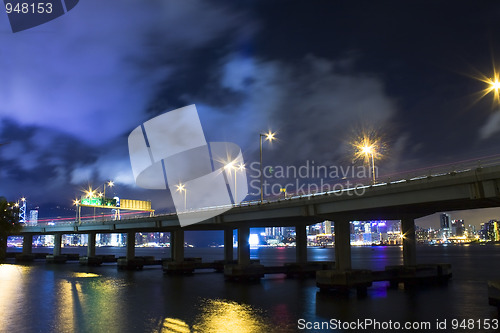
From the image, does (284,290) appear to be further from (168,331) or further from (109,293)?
(168,331)

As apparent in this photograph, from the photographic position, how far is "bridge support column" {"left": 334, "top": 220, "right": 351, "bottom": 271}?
54125 millimetres

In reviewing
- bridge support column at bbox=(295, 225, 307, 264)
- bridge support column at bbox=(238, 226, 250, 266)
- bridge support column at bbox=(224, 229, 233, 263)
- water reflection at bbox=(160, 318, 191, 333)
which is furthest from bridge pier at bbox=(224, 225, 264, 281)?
water reflection at bbox=(160, 318, 191, 333)

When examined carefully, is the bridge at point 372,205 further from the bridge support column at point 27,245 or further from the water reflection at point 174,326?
the bridge support column at point 27,245

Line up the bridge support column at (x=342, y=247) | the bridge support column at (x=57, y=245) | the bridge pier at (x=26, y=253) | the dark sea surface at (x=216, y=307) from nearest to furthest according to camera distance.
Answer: the dark sea surface at (x=216, y=307)
the bridge support column at (x=342, y=247)
the bridge support column at (x=57, y=245)
the bridge pier at (x=26, y=253)

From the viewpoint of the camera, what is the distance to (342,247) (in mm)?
54656

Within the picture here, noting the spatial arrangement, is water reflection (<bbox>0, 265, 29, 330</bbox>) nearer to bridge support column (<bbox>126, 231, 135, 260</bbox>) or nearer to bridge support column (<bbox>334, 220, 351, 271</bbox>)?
bridge support column (<bbox>334, 220, 351, 271</bbox>)

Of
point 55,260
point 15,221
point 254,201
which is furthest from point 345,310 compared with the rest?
point 55,260

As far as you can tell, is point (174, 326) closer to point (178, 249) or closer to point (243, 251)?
point (243, 251)

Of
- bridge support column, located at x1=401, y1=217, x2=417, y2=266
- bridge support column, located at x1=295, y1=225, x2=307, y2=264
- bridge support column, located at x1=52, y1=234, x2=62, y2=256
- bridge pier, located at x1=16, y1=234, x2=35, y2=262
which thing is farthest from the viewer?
bridge pier, located at x1=16, y1=234, x2=35, y2=262

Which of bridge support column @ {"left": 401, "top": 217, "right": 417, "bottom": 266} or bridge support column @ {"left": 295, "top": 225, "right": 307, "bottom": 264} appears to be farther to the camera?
bridge support column @ {"left": 295, "top": 225, "right": 307, "bottom": 264}

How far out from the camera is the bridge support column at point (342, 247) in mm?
54125

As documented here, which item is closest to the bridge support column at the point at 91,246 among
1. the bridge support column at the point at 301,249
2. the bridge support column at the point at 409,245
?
the bridge support column at the point at 301,249

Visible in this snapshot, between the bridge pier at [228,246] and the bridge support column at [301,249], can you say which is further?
the bridge pier at [228,246]

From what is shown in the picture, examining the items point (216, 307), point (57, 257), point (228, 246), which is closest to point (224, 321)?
point (216, 307)
